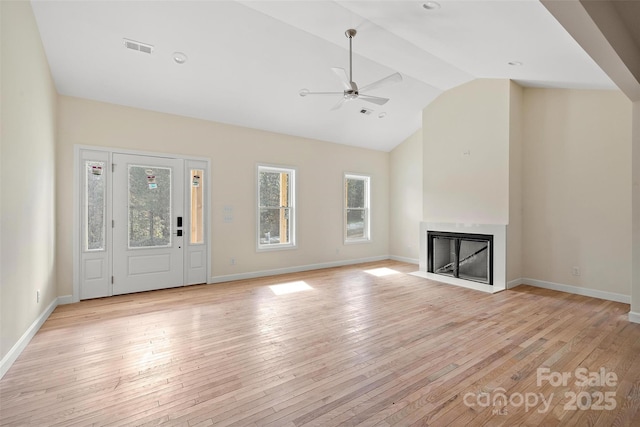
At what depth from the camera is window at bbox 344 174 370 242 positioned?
25.3ft

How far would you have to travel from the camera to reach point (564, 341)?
3.13 m

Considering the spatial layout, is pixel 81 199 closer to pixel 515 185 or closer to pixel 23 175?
pixel 23 175

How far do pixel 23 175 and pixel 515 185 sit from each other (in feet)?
21.5

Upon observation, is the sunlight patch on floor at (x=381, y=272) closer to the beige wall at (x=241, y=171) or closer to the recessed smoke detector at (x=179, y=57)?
the beige wall at (x=241, y=171)

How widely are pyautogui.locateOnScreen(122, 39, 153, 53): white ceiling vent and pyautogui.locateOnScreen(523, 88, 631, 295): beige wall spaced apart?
19.1 ft

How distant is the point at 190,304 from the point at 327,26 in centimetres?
409

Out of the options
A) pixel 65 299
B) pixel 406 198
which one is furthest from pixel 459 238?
pixel 65 299

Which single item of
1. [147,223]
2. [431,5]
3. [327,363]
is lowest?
[327,363]

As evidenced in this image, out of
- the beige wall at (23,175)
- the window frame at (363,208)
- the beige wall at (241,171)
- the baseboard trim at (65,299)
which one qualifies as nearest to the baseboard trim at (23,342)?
the beige wall at (23,175)

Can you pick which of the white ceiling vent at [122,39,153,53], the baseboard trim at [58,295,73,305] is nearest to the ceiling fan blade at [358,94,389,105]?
the white ceiling vent at [122,39,153,53]

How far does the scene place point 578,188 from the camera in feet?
15.8

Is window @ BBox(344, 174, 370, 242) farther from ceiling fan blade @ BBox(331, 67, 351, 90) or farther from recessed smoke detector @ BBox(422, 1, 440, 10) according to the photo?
recessed smoke detector @ BBox(422, 1, 440, 10)

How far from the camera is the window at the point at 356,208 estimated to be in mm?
7715

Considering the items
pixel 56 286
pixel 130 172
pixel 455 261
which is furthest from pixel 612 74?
pixel 56 286
